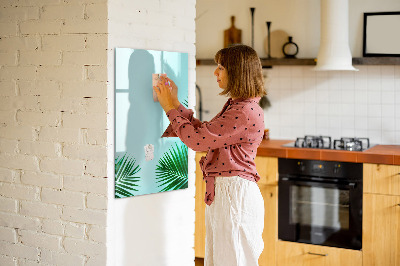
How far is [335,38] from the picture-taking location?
4262 mm

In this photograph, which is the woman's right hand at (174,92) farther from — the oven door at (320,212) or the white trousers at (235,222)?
the oven door at (320,212)

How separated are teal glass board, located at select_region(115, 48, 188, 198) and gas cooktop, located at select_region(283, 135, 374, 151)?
1.47 m

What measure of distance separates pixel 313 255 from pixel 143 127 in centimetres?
187

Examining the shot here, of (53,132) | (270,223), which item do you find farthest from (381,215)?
(53,132)

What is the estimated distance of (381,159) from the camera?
12.4 feet

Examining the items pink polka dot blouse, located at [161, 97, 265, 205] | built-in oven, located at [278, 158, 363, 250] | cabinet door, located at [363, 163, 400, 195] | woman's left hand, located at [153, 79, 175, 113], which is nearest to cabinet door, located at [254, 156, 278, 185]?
built-in oven, located at [278, 158, 363, 250]

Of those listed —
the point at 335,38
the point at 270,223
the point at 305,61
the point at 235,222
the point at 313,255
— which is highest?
the point at 335,38

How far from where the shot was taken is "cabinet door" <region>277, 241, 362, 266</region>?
13.0ft

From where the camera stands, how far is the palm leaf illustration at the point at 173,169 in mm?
2936

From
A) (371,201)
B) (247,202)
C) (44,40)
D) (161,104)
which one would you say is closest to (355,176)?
Answer: (371,201)

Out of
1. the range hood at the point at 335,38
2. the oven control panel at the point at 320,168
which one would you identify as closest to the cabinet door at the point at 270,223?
the oven control panel at the point at 320,168

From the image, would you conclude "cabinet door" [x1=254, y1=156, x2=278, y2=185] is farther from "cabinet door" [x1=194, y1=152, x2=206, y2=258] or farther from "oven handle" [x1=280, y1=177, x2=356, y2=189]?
"cabinet door" [x1=194, y1=152, x2=206, y2=258]

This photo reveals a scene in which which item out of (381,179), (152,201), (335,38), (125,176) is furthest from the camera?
(335,38)

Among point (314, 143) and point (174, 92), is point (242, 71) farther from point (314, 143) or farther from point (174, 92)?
point (314, 143)
